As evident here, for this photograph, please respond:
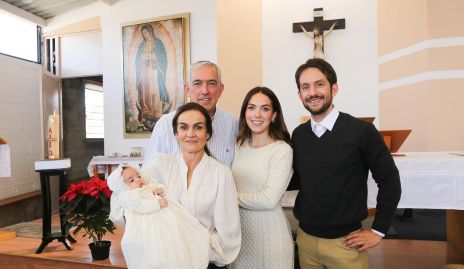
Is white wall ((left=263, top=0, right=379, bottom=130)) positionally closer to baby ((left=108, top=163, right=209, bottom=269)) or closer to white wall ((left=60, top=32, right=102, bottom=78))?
white wall ((left=60, top=32, right=102, bottom=78))

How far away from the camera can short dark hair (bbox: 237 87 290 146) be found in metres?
1.75

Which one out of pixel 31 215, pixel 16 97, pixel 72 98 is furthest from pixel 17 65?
pixel 31 215

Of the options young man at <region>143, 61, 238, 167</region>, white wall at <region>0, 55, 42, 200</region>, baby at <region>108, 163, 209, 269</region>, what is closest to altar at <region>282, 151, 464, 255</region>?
young man at <region>143, 61, 238, 167</region>

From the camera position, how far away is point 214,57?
5.18m

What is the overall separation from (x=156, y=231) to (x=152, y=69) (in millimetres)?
4422

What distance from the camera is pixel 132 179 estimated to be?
A: 5.07 ft

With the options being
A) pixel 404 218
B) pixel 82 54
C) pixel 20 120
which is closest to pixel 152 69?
pixel 82 54

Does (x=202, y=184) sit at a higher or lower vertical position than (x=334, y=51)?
lower

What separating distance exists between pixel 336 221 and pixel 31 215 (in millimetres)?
5550

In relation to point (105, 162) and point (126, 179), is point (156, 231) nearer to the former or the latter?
point (126, 179)

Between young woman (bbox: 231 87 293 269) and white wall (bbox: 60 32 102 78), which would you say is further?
white wall (bbox: 60 32 102 78)

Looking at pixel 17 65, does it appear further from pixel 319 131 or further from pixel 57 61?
pixel 319 131

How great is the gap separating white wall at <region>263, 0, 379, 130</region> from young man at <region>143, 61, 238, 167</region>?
341cm

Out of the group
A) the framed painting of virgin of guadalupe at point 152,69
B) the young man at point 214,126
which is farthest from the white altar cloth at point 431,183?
the framed painting of virgin of guadalupe at point 152,69
